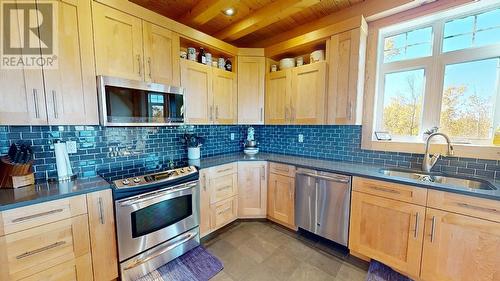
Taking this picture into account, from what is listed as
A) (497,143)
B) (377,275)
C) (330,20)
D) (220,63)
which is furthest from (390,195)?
(220,63)

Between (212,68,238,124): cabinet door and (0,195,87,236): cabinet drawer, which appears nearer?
(0,195,87,236): cabinet drawer

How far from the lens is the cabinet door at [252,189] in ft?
8.75

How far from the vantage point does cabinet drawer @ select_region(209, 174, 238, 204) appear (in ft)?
7.73

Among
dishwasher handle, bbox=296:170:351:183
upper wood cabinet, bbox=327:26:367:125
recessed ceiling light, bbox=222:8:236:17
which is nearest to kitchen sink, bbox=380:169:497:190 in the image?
dishwasher handle, bbox=296:170:351:183

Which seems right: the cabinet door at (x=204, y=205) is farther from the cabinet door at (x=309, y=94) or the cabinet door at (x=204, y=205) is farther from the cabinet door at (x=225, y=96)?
the cabinet door at (x=309, y=94)

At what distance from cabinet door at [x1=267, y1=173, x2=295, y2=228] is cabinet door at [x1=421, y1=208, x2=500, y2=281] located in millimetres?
1267

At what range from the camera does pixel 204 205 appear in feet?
7.47

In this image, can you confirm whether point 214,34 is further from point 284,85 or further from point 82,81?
point 82,81

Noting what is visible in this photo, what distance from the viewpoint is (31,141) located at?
1586 mm

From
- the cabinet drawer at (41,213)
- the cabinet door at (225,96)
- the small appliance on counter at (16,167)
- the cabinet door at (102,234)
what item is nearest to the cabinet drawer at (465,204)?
the cabinet door at (225,96)

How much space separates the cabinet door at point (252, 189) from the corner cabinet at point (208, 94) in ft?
2.43

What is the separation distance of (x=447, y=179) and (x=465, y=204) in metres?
0.59

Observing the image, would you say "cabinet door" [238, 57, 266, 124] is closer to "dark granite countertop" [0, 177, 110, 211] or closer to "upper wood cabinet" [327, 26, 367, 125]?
"upper wood cabinet" [327, 26, 367, 125]

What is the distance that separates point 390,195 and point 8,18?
3.21 meters
